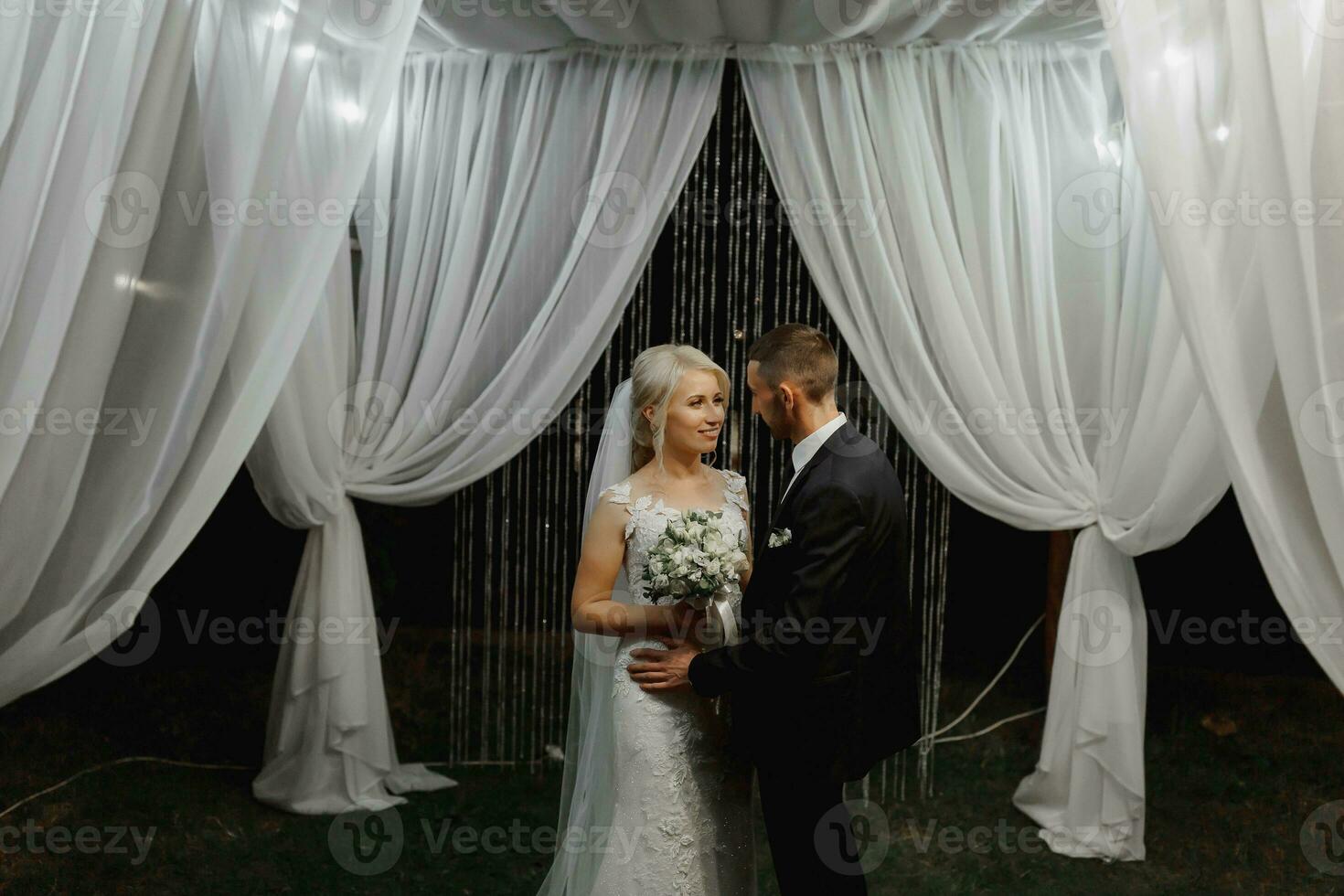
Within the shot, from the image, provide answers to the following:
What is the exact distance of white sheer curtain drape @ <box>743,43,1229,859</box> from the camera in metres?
3.31

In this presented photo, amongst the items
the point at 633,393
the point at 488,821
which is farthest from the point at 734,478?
the point at 488,821

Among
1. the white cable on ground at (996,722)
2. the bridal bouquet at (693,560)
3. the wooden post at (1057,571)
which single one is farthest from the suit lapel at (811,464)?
the wooden post at (1057,571)

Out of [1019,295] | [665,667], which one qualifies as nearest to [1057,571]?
[1019,295]

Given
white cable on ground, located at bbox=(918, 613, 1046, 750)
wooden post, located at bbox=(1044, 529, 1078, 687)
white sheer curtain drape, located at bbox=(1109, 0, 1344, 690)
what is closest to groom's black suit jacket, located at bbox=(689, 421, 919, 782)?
white sheer curtain drape, located at bbox=(1109, 0, 1344, 690)

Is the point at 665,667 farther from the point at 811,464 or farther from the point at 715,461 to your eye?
the point at 715,461

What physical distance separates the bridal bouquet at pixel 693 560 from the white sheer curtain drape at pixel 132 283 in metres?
0.81

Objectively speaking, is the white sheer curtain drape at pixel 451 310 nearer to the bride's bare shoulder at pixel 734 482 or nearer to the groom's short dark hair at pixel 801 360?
the bride's bare shoulder at pixel 734 482

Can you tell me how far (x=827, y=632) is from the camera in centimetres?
208

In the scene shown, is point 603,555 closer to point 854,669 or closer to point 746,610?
point 746,610

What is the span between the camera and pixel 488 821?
11.5 feet

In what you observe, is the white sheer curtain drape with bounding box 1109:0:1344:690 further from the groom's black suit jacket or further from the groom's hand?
the groom's hand

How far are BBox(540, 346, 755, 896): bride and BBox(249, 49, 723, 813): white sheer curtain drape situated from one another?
3.02 feet

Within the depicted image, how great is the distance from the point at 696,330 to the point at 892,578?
2119mm

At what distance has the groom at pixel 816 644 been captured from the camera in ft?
6.98
